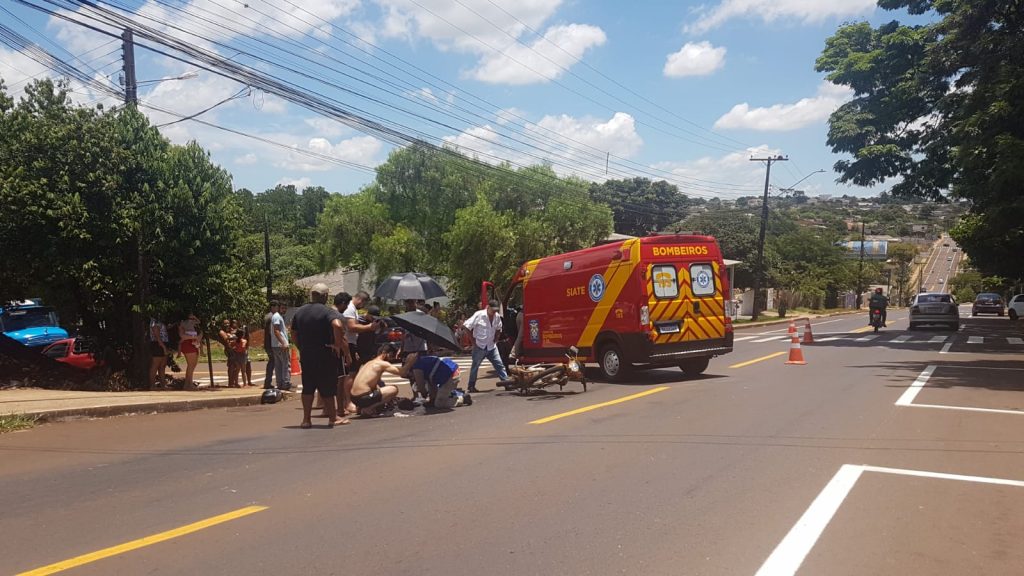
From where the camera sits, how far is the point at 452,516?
543 cm

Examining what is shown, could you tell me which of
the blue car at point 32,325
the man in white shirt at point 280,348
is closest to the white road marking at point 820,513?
the man in white shirt at point 280,348

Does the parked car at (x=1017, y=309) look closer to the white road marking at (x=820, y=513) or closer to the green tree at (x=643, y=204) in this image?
the green tree at (x=643, y=204)

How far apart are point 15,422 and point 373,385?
4359 millimetres

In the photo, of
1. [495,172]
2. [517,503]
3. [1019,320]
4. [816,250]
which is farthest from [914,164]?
[816,250]

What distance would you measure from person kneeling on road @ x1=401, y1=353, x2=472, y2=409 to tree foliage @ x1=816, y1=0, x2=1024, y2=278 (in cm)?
1351

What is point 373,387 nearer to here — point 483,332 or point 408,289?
point 483,332

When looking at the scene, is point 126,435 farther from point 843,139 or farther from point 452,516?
point 843,139

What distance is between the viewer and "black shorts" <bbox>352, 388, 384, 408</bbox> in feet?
34.0

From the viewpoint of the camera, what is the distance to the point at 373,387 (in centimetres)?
1033

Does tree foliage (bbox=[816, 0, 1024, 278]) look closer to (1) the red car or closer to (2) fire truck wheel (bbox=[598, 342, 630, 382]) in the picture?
(2) fire truck wheel (bbox=[598, 342, 630, 382])

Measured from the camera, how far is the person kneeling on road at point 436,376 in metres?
11.0

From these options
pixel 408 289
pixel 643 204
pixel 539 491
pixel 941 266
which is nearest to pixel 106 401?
pixel 408 289

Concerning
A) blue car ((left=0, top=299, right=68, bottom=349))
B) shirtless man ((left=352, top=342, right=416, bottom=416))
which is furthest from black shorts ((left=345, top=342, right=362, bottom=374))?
blue car ((left=0, top=299, right=68, bottom=349))

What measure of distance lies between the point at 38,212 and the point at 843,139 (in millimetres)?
26699
